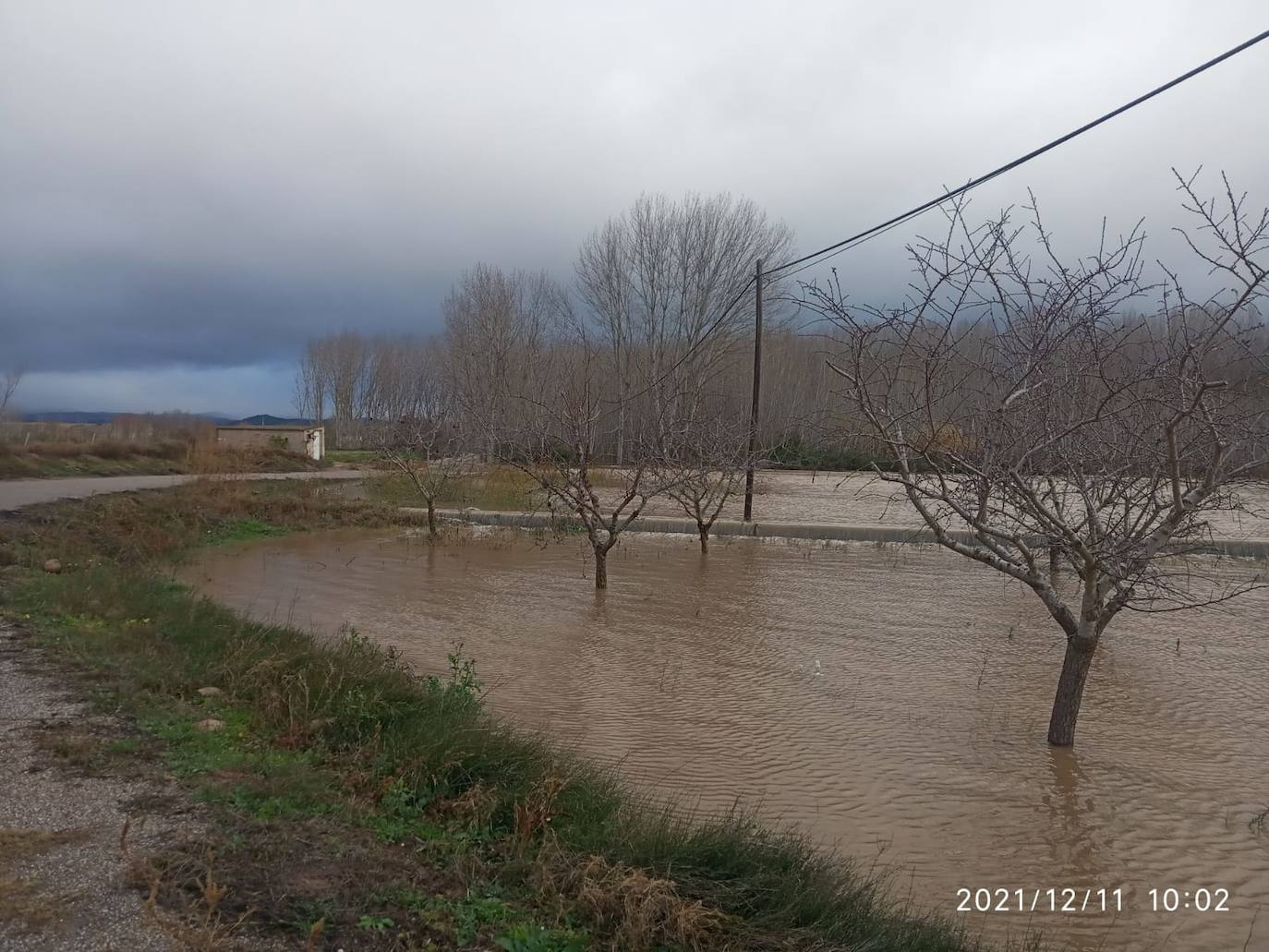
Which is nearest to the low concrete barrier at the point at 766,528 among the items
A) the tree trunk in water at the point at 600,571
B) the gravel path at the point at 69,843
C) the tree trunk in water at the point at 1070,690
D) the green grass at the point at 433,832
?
the tree trunk in water at the point at 600,571

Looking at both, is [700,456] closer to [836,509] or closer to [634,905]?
[836,509]

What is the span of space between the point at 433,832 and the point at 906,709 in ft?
15.9

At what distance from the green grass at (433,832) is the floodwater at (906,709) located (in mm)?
860

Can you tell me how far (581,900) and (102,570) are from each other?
9.58 metres

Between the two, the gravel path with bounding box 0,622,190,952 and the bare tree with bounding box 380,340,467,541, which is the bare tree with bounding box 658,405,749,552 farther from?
the gravel path with bounding box 0,622,190,952

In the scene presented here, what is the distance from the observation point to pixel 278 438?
4488cm

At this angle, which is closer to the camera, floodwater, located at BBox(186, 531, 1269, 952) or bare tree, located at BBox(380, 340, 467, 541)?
floodwater, located at BBox(186, 531, 1269, 952)

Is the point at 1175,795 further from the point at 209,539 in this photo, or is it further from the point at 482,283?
the point at 482,283

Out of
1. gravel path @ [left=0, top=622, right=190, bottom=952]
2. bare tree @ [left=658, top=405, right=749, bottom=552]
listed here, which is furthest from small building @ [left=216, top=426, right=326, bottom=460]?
gravel path @ [left=0, top=622, right=190, bottom=952]

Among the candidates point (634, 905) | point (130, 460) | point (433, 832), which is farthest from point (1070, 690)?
point (130, 460)

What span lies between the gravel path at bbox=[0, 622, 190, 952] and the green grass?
0.83 ft

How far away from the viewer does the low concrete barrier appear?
18.5 m

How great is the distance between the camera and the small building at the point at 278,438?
44369 mm

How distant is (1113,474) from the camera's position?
670 cm
